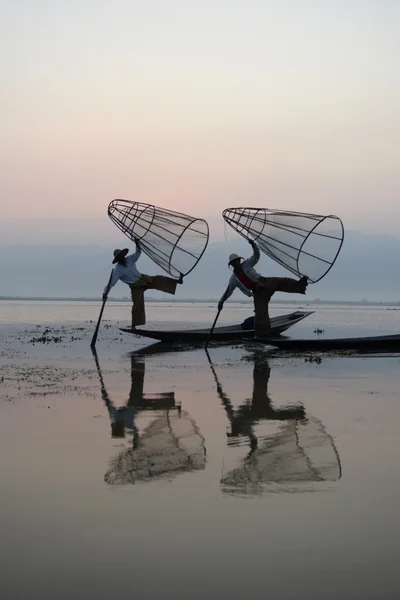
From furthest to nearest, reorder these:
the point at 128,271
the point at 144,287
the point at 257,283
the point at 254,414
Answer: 1. the point at 144,287
2. the point at 128,271
3. the point at 257,283
4. the point at 254,414

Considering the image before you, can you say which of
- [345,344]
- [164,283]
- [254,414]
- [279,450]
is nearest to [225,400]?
[254,414]

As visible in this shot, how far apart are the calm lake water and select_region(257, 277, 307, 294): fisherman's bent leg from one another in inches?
342

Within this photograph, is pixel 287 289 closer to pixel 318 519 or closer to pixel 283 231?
pixel 283 231

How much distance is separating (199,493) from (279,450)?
195cm

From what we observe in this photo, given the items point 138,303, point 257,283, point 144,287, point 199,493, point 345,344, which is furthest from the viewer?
point 138,303

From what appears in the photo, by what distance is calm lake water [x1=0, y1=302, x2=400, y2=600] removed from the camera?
420cm

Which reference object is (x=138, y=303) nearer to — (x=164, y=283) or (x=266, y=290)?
(x=164, y=283)

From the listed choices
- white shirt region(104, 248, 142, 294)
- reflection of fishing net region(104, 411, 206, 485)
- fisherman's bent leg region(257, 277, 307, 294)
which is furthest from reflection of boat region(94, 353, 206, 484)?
white shirt region(104, 248, 142, 294)

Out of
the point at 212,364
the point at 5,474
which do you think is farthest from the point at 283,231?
the point at 5,474

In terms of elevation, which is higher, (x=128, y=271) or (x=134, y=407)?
(x=128, y=271)

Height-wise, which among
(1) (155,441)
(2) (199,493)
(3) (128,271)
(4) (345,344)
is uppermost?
(3) (128,271)

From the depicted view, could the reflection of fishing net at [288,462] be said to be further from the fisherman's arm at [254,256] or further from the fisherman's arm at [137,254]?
the fisherman's arm at [137,254]

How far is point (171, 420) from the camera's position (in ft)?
31.2

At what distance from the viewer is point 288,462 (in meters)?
6.95
